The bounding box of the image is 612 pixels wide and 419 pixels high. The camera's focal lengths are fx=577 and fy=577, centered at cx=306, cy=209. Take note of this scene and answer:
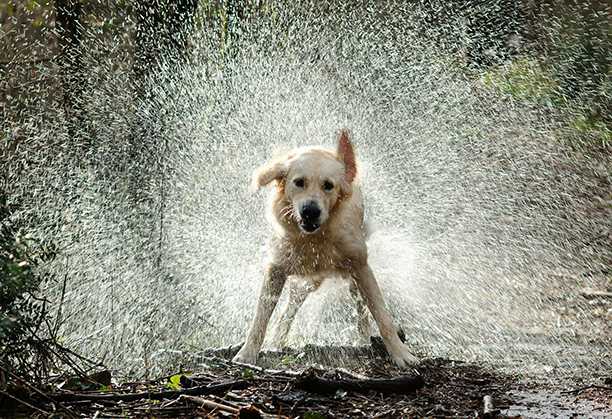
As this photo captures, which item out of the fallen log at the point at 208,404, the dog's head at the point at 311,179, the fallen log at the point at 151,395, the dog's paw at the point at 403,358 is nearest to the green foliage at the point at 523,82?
the dog's head at the point at 311,179

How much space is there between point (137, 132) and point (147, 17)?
140 cm

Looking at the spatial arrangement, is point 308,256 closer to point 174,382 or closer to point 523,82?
point 174,382

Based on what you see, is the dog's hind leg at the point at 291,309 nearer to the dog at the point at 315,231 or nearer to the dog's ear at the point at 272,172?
the dog at the point at 315,231

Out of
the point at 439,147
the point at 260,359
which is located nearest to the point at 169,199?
the point at 260,359

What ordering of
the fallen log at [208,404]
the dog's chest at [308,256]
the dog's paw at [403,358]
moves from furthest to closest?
the dog's chest at [308,256], the dog's paw at [403,358], the fallen log at [208,404]

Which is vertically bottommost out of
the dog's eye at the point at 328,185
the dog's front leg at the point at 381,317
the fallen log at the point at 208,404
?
the fallen log at the point at 208,404

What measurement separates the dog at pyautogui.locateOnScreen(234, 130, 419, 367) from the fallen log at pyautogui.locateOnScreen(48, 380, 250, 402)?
1.19 m

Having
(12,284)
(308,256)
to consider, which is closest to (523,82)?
(308,256)

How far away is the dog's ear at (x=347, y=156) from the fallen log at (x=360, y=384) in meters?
1.74

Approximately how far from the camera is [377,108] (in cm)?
908

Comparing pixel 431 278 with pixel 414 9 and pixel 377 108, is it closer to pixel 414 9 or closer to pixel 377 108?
pixel 377 108

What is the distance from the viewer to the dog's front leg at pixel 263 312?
4.30 m

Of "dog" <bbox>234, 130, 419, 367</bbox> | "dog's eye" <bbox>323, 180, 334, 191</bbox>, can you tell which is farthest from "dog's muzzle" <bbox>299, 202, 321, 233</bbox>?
"dog's eye" <bbox>323, 180, 334, 191</bbox>

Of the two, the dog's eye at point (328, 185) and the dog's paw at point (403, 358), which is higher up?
the dog's eye at point (328, 185)
